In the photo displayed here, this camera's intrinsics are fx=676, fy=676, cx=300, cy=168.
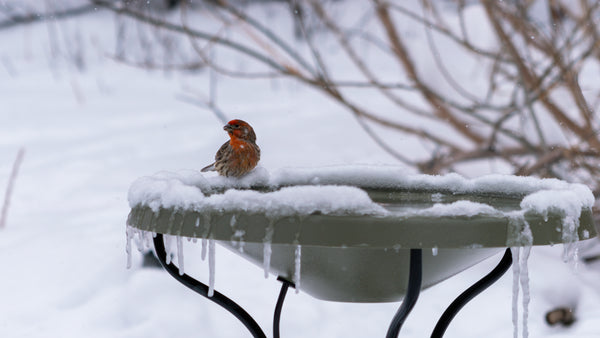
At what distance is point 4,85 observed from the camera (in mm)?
6387

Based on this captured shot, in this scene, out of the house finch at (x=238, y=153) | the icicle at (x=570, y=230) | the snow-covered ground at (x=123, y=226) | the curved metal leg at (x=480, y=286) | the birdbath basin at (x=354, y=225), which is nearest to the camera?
the birdbath basin at (x=354, y=225)

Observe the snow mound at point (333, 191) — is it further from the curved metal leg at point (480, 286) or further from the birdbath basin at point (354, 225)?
the curved metal leg at point (480, 286)

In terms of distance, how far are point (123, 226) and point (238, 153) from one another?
2.04 metres

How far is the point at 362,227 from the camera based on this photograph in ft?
3.36

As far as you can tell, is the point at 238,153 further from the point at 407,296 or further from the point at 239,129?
the point at 407,296

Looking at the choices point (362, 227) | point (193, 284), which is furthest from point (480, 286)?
point (193, 284)

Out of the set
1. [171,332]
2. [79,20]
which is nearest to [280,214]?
[171,332]

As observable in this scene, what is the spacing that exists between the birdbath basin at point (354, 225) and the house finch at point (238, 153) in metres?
0.15

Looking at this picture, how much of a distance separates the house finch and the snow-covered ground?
→ 4.05ft

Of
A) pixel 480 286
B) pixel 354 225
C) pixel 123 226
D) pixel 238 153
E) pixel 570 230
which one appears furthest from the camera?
pixel 123 226

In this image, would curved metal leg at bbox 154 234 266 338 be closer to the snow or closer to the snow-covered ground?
the snow

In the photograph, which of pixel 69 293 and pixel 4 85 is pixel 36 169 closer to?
pixel 69 293

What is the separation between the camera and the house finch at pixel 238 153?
1622 mm

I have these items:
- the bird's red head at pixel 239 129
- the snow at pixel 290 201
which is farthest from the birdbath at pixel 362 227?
the bird's red head at pixel 239 129
